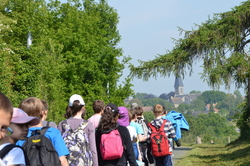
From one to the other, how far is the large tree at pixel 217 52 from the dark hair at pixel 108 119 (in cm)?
1782

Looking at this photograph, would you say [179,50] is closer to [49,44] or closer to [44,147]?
[49,44]

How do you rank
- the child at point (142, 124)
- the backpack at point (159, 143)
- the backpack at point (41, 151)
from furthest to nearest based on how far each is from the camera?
the child at point (142, 124)
the backpack at point (159, 143)
the backpack at point (41, 151)

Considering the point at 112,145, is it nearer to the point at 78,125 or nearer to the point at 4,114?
the point at 78,125

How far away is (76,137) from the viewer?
689cm

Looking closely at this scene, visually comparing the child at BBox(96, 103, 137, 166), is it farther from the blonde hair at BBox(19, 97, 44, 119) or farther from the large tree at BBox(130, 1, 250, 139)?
the large tree at BBox(130, 1, 250, 139)

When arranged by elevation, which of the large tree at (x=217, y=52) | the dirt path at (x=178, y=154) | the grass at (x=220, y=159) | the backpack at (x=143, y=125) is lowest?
the dirt path at (x=178, y=154)

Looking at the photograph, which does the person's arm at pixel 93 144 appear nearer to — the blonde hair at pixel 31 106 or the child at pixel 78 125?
the child at pixel 78 125

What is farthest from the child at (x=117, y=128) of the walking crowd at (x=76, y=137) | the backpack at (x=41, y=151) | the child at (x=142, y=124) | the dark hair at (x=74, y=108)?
the child at (x=142, y=124)

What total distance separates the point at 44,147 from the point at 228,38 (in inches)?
896

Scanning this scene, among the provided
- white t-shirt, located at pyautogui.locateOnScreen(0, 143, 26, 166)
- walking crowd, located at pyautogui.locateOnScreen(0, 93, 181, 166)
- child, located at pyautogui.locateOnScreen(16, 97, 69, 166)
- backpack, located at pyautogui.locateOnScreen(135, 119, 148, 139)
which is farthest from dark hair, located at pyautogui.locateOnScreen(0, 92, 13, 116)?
backpack, located at pyautogui.locateOnScreen(135, 119, 148, 139)

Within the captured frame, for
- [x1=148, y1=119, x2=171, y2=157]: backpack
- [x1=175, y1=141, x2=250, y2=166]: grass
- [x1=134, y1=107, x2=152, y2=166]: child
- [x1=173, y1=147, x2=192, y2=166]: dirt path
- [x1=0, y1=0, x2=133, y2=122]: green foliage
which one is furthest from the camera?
[x1=0, y1=0, x2=133, y2=122]: green foliage

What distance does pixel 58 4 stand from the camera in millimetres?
44938

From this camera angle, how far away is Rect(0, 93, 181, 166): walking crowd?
318 cm

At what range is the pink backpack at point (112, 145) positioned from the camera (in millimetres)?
6777
